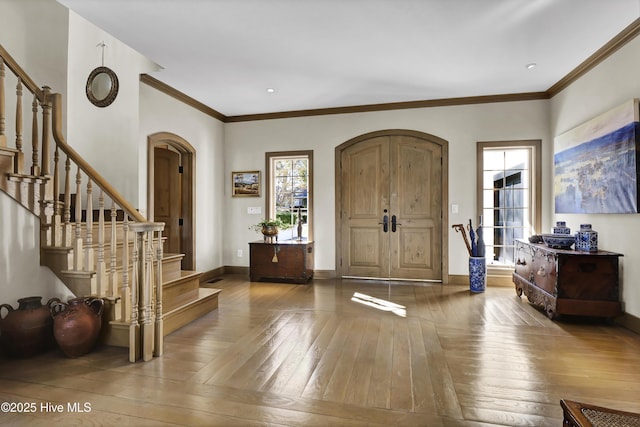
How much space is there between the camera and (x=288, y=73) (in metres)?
4.20

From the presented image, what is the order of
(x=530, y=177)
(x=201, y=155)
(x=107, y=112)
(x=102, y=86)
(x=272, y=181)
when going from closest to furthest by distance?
(x=102, y=86) < (x=107, y=112) < (x=530, y=177) < (x=201, y=155) < (x=272, y=181)

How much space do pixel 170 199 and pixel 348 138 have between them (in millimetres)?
3080

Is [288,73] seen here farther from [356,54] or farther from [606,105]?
[606,105]

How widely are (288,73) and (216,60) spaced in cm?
88

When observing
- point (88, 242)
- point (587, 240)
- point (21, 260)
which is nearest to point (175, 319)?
point (88, 242)

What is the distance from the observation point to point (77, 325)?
2.48 metres

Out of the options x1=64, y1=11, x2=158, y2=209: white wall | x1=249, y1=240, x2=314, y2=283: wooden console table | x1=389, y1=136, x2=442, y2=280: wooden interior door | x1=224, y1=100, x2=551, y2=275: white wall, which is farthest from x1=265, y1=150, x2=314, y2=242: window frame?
x1=64, y1=11, x2=158, y2=209: white wall

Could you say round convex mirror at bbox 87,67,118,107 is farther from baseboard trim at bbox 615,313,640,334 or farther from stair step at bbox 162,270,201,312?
baseboard trim at bbox 615,313,640,334

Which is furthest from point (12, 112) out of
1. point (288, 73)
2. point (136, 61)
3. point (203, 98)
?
point (288, 73)

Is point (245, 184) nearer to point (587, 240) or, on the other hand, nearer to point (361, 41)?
point (361, 41)

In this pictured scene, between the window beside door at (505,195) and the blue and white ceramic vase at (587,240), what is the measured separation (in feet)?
4.69

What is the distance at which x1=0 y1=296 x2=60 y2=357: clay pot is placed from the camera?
8.09ft

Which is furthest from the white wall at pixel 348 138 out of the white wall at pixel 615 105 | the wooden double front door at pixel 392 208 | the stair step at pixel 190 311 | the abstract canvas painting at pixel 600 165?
the stair step at pixel 190 311

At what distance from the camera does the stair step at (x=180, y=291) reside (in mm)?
3338
